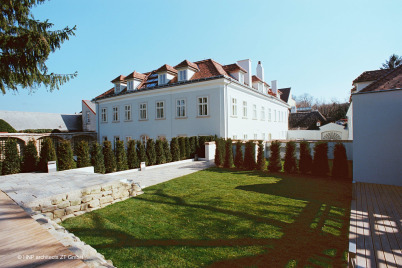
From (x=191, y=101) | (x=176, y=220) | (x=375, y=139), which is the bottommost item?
(x=176, y=220)

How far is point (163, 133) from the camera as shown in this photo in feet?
66.7

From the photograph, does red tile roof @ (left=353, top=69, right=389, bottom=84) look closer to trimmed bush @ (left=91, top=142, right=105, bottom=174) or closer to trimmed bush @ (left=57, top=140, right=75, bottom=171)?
trimmed bush @ (left=91, top=142, right=105, bottom=174)

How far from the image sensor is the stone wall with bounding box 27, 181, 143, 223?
5.02 meters

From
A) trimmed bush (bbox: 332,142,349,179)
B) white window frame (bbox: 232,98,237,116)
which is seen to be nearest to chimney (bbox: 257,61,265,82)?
white window frame (bbox: 232,98,237,116)

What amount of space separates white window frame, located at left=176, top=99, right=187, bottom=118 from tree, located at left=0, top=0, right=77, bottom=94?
9.84m

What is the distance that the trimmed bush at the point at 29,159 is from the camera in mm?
9625

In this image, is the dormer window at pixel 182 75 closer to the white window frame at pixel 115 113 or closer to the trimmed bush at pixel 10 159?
the white window frame at pixel 115 113

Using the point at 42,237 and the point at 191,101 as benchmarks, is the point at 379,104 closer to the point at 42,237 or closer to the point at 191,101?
the point at 42,237

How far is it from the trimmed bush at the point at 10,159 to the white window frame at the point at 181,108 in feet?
39.6

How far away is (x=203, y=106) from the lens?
18.0 m

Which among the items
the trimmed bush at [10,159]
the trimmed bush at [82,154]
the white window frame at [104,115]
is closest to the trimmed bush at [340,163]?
the trimmed bush at [82,154]

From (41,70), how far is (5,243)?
10506mm

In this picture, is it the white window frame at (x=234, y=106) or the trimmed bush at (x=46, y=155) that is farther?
the white window frame at (x=234, y=106)

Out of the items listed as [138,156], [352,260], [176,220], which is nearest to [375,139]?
[352,260]
